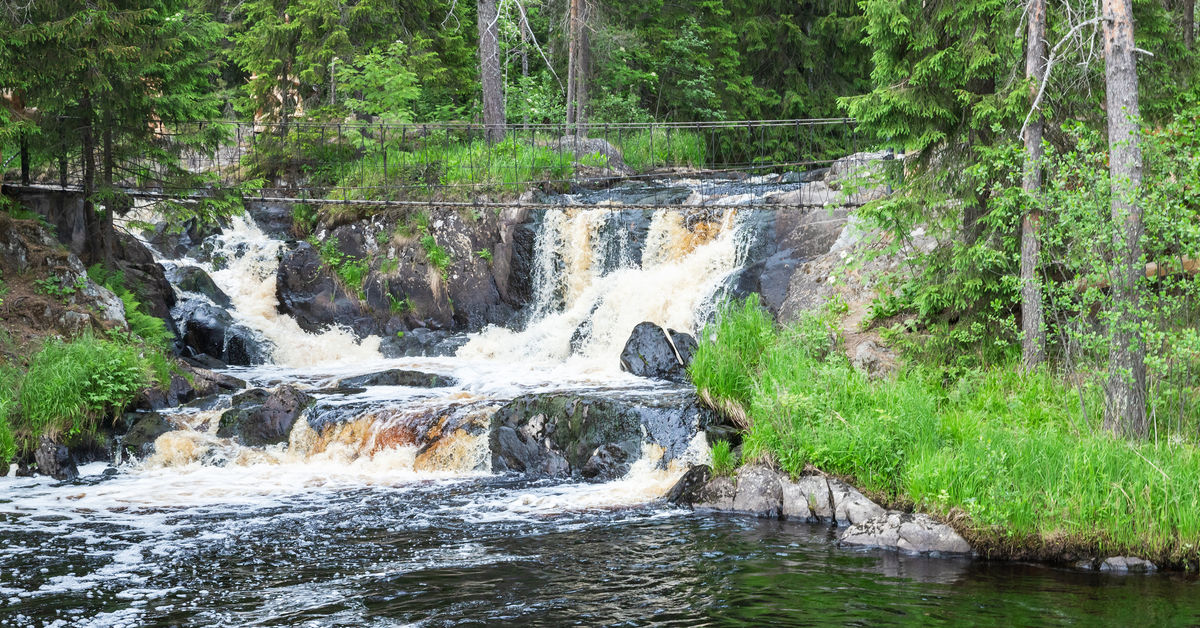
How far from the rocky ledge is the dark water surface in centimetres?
20

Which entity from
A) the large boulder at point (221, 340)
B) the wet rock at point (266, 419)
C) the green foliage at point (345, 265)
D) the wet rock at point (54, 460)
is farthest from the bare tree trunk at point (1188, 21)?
the large boulder at point (221, 340)

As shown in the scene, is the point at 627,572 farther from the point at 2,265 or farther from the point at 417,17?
the point at 417,17

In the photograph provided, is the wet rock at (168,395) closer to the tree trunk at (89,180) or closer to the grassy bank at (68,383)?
the grassy bank at (68,383)

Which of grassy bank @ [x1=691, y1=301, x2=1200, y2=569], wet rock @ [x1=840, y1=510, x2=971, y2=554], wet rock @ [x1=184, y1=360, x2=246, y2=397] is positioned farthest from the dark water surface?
wet rock @ [x1=184, y1=360, x2=246, y2=397]

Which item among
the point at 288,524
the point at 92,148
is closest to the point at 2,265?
the point at 92,148

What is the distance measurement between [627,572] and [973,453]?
3079 millimetres

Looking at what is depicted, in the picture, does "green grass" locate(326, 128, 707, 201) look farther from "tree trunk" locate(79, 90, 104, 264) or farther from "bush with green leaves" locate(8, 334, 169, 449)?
"bush with green leaves" locate(8, 334, 169, 449)

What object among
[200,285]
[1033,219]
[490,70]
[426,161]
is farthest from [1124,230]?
[200,285]

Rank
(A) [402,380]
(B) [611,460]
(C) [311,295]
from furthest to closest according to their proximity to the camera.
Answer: (C) [311,295]
(A) [402,380]
(B) [611,460]

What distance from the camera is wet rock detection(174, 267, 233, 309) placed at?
59.1 feet

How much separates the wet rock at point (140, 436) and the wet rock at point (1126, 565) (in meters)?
9.90

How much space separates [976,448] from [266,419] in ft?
26.5

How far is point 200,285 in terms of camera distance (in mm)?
18078

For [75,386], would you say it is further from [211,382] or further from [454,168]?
[454,168]
